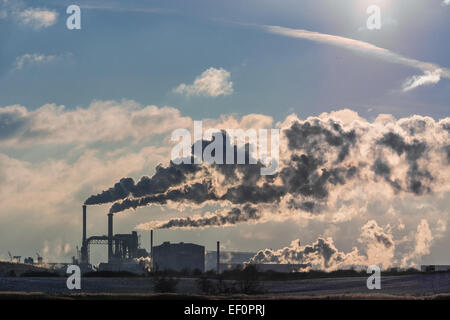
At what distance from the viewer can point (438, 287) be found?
106 meters
